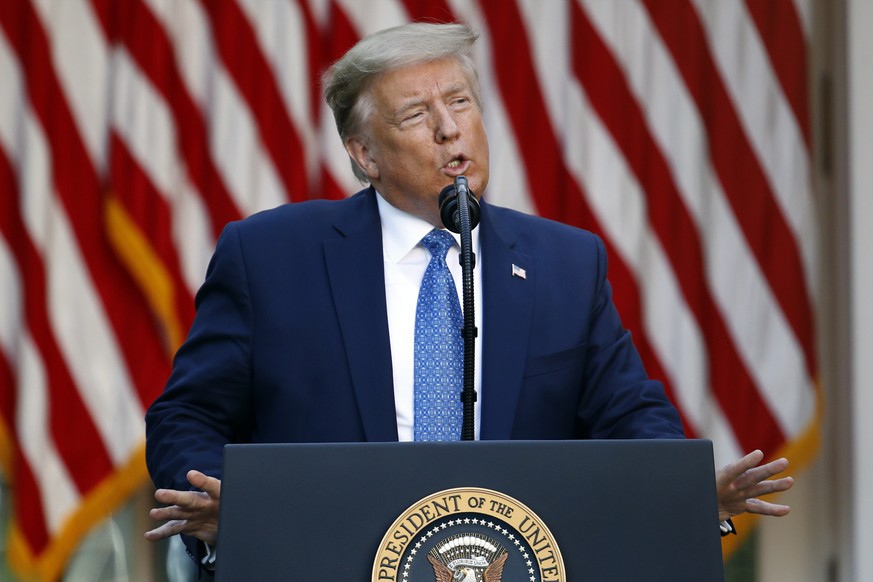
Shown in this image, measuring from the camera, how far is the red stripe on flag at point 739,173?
12.0 ft

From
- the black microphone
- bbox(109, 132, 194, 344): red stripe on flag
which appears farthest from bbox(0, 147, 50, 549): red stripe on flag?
the black microphone

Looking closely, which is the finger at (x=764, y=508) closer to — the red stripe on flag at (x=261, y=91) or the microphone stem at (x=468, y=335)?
the microphone stem at (x=468, y=335)

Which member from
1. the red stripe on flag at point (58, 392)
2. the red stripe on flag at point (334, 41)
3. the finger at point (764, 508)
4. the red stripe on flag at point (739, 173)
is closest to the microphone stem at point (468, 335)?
the finger at point (764, 508)

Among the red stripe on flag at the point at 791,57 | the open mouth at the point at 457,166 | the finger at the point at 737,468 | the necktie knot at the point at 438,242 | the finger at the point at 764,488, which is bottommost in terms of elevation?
the finger at the point at 764,488

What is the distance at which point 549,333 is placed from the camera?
2.14 meters

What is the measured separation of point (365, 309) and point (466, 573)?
0.83m

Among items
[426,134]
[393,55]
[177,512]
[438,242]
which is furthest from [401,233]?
[177,512]

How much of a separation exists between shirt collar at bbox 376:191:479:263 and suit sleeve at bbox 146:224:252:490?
26 centimetres

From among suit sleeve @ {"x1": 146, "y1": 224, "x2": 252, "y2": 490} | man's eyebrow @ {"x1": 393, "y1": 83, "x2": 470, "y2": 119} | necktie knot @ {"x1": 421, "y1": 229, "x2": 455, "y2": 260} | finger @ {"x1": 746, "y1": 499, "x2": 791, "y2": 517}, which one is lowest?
finger @ {"x1": 746, "y1": 499, "x2": 791, "y2": 517}

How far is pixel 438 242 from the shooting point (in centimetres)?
221

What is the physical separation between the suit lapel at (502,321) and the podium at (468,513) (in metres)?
0.57

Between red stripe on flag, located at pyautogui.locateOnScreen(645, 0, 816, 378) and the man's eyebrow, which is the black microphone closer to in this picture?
the man's eyebrow

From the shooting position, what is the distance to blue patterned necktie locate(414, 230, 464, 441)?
79.6 inches

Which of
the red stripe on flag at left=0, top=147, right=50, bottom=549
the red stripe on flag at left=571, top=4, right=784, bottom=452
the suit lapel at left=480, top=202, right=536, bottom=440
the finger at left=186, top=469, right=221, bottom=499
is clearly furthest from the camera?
the red stripe on flag at left=571, top=4, right=784, bottom=452
